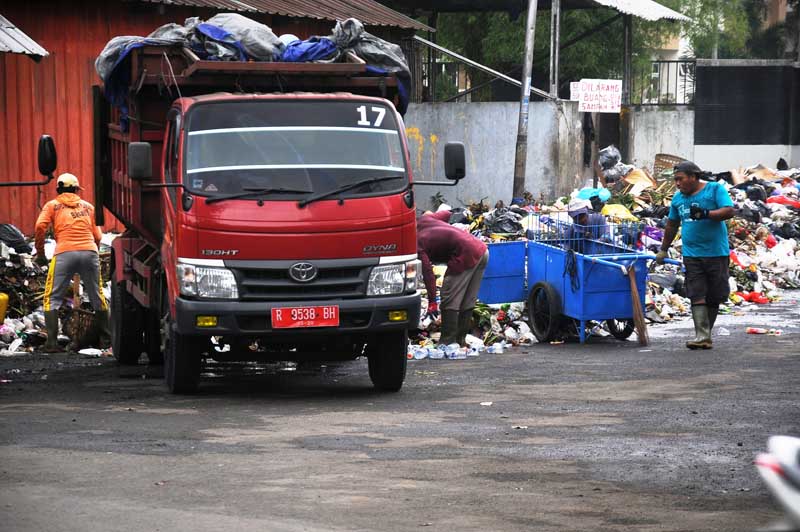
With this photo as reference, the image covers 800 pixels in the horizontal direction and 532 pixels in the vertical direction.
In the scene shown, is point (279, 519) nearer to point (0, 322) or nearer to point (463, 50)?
point (0, 322)

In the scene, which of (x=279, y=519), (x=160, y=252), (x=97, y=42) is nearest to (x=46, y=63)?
(x=97, y=42)

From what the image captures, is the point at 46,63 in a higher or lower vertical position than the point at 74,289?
higher

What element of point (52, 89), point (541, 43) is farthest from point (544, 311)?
point (541, 43)

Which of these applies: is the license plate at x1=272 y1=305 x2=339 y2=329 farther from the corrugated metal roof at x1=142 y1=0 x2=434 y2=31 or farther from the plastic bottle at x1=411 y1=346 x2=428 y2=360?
the corrugated metal roof at x1=142 y1=0 x2=434 y2=31

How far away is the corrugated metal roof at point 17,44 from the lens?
14828 mm

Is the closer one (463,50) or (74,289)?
(74,289)

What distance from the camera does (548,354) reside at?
13008 millimetres

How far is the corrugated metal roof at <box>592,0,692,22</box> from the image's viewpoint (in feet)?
84.2

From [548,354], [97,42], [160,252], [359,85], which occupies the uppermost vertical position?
[97,42]

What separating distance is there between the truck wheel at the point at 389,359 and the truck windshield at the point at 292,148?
117cm

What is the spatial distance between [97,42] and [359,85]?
367 inches

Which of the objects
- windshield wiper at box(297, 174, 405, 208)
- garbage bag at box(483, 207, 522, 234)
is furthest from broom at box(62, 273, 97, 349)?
garbage bag at box(483, 207, 522, 234)

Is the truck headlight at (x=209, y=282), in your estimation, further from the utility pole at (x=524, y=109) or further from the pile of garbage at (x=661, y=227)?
the utility pole at (x=524, y=109)

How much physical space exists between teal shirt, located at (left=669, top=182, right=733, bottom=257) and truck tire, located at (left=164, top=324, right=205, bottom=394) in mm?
4926
